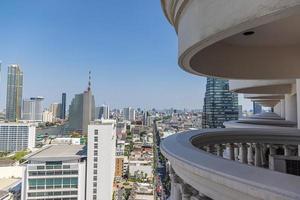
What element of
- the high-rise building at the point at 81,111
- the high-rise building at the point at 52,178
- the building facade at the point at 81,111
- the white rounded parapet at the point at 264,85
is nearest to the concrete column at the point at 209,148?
the white rounded parapet at the point at 264,85

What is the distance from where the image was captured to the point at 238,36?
477 cm

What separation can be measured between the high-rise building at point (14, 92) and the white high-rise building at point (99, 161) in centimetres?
7640

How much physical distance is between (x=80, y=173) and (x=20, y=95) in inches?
3276

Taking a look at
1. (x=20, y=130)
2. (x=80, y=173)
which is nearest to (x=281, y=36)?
(x=80, y=173)

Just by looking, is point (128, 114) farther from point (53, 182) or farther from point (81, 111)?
point (53, 182)

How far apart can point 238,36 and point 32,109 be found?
129 m

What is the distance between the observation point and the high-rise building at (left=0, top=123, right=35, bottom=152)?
66.2m

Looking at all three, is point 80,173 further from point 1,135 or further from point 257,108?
point 257,108

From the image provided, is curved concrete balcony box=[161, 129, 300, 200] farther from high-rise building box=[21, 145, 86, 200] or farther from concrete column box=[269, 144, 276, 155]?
high-rise building box=[21, 145, 86, 200]

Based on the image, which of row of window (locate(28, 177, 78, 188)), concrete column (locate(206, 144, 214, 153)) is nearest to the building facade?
row of window (locate(28, 177, 78, 188))

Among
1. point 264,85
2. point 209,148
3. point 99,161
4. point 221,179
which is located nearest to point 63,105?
point 99,161

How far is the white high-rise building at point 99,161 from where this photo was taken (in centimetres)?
2736

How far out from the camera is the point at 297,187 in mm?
1760

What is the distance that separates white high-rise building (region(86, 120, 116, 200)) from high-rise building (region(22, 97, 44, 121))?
103472 millimetres
